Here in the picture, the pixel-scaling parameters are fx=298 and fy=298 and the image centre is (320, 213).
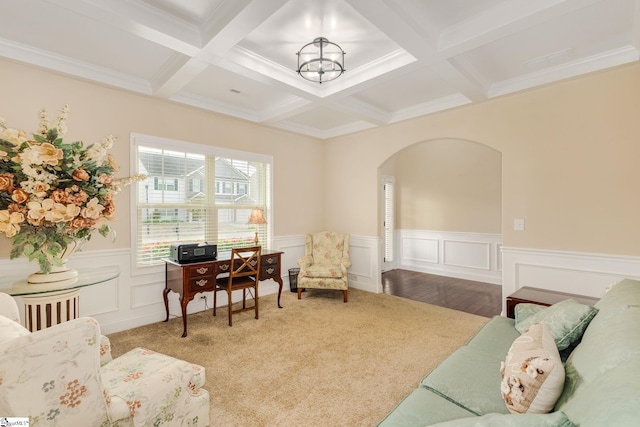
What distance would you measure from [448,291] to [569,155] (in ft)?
8.69

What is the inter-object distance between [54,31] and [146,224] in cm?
196

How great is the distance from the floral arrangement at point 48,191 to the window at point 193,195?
170cm

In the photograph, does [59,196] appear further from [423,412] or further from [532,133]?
[532,133]

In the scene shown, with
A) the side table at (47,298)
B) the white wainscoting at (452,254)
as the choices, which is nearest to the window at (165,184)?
the side table at (47,298)

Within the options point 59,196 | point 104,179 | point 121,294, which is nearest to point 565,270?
point 104,179

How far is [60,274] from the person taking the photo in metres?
1.94

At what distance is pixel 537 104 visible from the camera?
3316mm

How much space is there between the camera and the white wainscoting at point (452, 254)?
5.53m

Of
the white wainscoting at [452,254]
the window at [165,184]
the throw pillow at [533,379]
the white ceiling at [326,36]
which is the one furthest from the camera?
the white wainscoting at [452,254]

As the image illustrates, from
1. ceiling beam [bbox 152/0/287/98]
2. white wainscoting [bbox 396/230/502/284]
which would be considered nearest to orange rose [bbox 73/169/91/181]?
ceiling beam [bbox 152/0/287/98]

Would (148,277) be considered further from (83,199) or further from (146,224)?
(83,199)

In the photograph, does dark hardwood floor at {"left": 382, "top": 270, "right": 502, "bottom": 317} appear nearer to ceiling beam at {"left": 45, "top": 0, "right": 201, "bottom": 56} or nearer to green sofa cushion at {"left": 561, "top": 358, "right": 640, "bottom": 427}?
green sofa cushion at {"left": 561, "top": 358, "right": 640, "bottom": 427}

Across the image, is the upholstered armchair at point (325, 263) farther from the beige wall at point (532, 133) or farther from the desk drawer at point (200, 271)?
the beige wall at point (532, 133)

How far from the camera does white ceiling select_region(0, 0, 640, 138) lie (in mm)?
2100
